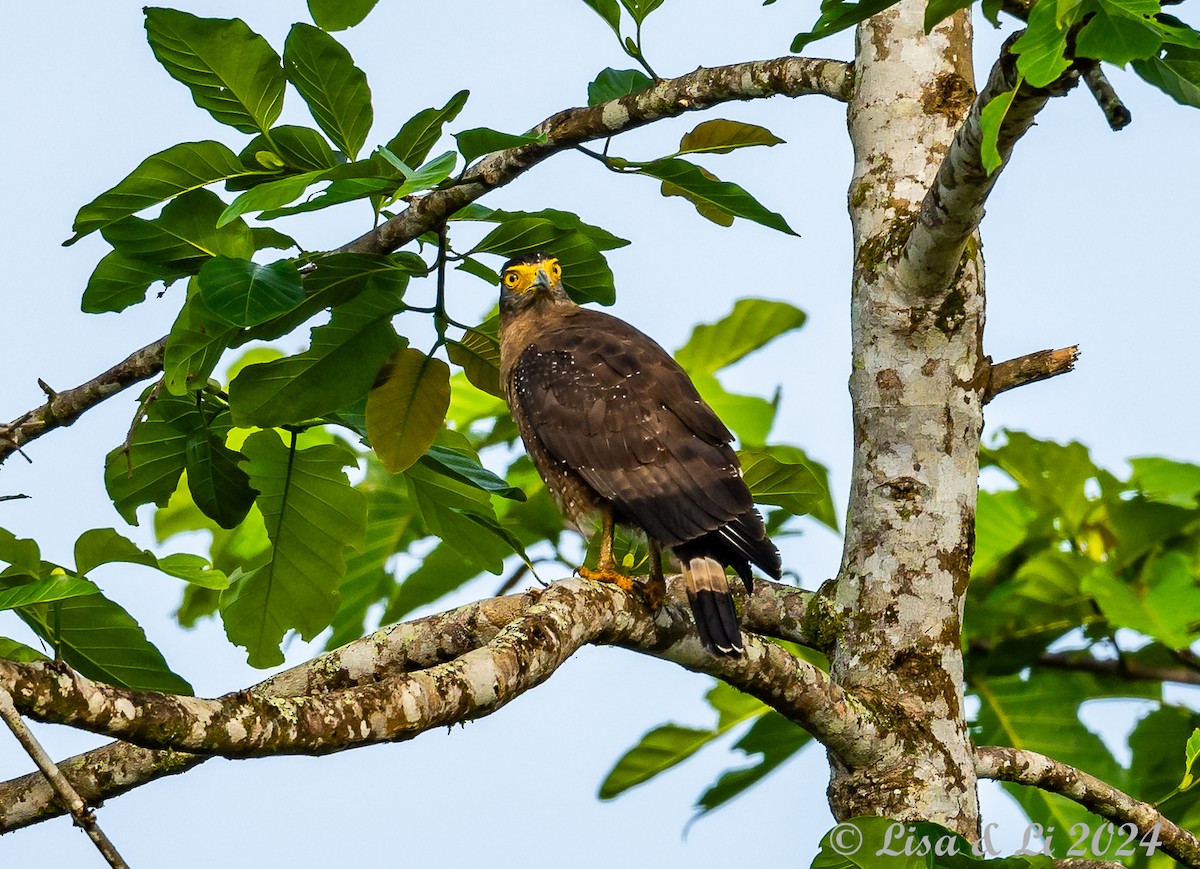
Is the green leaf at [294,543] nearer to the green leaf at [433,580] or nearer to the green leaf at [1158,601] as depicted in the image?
the green leaf at [433,580]

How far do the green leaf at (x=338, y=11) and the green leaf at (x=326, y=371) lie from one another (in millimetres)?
686

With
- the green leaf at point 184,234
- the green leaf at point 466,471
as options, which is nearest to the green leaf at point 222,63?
the green leaf at point 184,234

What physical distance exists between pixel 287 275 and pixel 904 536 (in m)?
1.76

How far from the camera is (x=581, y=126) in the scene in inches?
148

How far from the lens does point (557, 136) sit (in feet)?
12.3

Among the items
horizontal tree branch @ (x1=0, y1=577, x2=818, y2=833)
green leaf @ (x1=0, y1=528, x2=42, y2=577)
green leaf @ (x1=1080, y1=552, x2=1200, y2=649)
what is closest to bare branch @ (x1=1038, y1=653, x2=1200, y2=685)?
green leaf @ (x1=1080, y1=552, x2=1200, y2=649)

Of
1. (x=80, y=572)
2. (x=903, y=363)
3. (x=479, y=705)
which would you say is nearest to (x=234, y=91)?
(x=80, y=572)

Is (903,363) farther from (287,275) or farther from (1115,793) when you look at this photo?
(287,275)

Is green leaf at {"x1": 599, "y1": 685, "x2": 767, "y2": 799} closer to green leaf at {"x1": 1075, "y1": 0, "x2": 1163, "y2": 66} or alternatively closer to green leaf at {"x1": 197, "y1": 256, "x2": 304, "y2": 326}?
green leaf at {"x1": 197, "y1": 256, "x2": 304, "y2": 326}

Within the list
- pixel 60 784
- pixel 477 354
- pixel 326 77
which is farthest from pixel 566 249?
pixel 60 784

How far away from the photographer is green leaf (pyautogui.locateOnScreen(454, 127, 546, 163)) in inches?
113

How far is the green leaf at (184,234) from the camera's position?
3301 mm

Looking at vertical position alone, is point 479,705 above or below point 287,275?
below

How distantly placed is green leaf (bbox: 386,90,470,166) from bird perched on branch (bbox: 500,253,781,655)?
3.41ft
